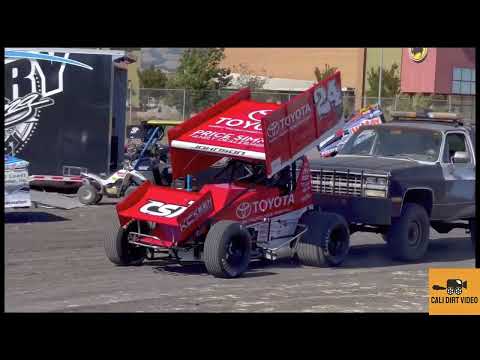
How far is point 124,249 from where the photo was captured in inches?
468

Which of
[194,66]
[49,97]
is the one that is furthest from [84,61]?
[194,66]

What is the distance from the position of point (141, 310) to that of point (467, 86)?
56.3 metres

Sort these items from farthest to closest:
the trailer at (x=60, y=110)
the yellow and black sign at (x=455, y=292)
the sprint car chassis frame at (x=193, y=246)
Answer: the trailer at (x=60, y=110)
the sprint car chassis frame at (x=193, y=246)
the yellow and black sign at (x=455, y=292)

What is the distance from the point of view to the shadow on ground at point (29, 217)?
53.6 ft

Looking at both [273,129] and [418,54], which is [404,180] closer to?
[273,129]

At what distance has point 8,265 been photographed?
12.0 meters

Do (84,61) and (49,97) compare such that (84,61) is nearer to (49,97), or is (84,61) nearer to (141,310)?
(49,97)

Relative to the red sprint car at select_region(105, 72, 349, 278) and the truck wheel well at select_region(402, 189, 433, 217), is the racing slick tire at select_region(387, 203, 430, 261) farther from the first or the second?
the red sprint car at select_region(105, 72, 349, 278)

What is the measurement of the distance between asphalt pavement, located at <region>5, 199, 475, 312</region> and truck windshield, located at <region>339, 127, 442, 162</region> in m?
1.55

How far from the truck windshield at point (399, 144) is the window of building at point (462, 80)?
49520 mm

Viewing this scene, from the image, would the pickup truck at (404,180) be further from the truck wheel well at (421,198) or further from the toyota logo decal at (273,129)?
the toyota logo decal at (273,129)

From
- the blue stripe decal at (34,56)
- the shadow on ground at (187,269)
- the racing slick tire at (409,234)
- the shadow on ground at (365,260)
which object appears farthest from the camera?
the blue stripe decal at (34,56)

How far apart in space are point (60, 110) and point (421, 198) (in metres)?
9.37

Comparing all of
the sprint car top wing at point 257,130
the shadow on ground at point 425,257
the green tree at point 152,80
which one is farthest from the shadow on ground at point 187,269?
the green tree at point 152,80
